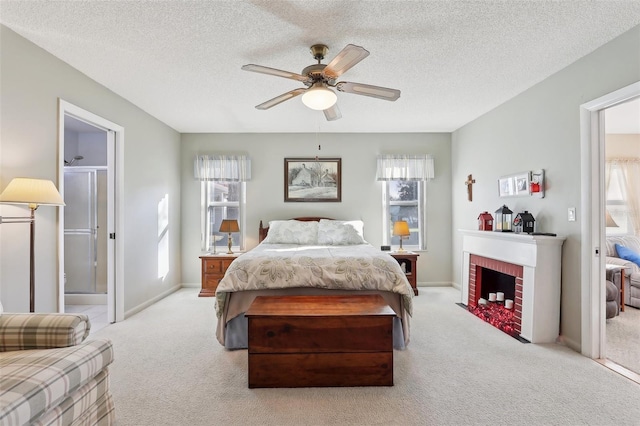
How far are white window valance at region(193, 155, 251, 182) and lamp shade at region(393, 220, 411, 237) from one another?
2614 mm

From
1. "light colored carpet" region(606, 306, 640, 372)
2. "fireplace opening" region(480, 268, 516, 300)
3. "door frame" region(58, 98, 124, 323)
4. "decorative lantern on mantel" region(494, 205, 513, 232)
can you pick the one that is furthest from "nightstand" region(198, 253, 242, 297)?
"light colored carpet" region(606, 306, 640, 372)

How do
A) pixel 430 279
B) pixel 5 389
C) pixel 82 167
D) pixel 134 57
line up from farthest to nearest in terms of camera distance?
pixel 430 279
pixel 82 167
pixel 134 57
pixel 5 389

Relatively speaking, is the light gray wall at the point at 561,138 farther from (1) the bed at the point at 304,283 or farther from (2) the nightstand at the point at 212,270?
(2) the nightstand at the point at 212,270

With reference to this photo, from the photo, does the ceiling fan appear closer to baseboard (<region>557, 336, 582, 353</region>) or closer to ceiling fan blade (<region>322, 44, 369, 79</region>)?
ceiling fan blade (<region>322, 44, 369, 79</region>)

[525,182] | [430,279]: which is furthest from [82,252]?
[525,182]

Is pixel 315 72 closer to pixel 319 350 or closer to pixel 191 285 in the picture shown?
pixel 319 350

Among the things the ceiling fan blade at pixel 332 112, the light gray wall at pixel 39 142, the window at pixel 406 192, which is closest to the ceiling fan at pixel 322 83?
the ceiling fan blade at pixel 332 112

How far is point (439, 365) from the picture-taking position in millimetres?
2615

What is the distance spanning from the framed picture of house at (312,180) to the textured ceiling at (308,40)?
1652 mm

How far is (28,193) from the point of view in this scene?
2.21m

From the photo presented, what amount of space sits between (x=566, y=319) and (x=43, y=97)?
496 cm

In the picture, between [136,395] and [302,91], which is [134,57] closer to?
[302,91]

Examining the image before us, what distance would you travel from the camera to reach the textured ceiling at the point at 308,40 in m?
2.17

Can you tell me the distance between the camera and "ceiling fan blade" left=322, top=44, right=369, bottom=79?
2.11 metres
